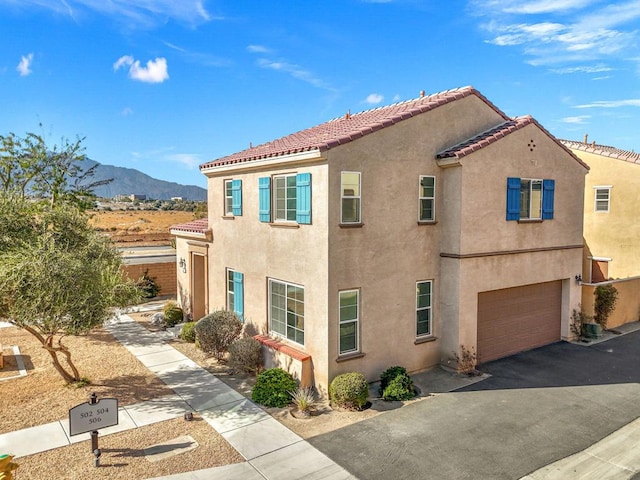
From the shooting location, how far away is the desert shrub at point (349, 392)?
436 inches

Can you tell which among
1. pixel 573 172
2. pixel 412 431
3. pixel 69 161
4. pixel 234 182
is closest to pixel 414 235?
pixel 412 431

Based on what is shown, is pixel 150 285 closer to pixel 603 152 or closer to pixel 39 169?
pixel 39 169

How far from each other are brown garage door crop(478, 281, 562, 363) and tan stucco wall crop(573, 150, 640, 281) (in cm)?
816

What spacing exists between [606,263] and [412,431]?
1888 cm

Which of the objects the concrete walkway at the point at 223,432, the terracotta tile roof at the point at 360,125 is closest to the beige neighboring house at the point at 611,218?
the terracotta tile roof at the point at 360,125

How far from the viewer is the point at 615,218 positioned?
23062 mm

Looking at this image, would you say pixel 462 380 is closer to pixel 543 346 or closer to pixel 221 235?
pixel 543 346

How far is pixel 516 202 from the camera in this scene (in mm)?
14930

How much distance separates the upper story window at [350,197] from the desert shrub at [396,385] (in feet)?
14.4

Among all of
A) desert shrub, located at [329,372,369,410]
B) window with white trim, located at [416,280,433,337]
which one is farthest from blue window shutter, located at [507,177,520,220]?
desert shrub, located at [329,372,369,410]

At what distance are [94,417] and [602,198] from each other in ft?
83.8

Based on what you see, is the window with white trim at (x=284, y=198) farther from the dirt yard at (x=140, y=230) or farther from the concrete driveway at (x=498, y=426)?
the dirt yard at (x=140, y=230)

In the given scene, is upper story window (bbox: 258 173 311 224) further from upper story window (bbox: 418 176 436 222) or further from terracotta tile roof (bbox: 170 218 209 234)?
terracotta tile roof (bbox: 170 218 209 234)

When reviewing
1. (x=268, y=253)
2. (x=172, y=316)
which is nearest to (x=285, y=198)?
(x=268, y=253)
